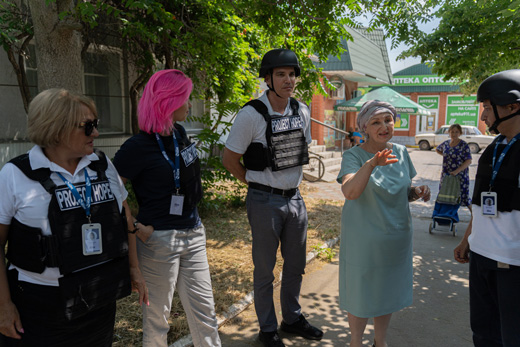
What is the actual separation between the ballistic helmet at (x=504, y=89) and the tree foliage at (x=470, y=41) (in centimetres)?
391

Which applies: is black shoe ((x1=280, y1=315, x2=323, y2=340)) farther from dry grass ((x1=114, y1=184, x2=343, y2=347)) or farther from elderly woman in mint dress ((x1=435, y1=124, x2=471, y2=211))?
elderly woman in mint dress ((x1=435, y1=124, x2=471, y2=211))

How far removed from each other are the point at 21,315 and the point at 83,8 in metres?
2.70

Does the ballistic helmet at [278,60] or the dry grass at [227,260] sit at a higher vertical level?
the ballistic helmet at [278,60]

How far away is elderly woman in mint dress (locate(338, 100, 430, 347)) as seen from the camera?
258 centimetres

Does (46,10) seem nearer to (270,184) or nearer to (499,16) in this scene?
(270,184)

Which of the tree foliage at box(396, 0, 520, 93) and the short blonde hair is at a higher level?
Answer: the tree foliage at box(396, 0, 520, 93)

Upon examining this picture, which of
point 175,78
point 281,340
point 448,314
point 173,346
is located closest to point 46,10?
point 175,78

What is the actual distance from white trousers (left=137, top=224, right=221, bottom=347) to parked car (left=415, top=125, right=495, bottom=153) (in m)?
24.3

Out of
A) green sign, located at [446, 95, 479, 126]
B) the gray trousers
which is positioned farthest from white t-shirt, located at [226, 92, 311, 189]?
green sign, located at [446, 95, 479, 126]

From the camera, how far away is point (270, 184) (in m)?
3.04

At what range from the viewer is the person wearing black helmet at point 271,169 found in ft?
9.92

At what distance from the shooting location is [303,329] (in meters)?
3.35

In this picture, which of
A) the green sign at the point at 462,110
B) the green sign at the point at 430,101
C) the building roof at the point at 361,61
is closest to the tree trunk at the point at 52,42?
the building roof at the point at 361,61

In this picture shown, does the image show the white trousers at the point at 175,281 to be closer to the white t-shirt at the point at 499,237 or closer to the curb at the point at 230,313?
the curb at the point at 230,313
